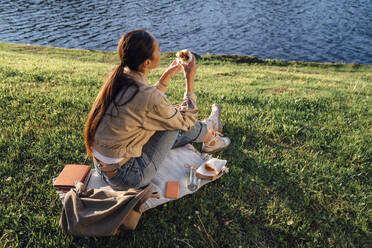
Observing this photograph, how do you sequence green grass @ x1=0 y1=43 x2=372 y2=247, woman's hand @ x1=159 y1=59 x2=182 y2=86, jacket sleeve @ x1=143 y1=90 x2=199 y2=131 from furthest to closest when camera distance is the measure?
woman's hand @ x1=159 y1=59 x2=182 y2=86
green grass @ x1=0 y1=43 x2=372 y2=247
jacket sleeve @ x1=143 y1=90 x2=199 y2=131

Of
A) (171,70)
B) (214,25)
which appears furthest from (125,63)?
(214,25)

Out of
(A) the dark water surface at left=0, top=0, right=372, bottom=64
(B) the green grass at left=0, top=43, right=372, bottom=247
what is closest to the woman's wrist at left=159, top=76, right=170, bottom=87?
(B) the green grass at left=0, top=43, right=372, bottom=247

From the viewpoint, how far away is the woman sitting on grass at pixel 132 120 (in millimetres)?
2678

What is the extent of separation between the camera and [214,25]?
27156 mm

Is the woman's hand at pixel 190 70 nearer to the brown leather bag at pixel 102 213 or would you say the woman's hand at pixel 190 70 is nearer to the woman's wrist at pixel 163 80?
the woman's wrist at pixel 163 80

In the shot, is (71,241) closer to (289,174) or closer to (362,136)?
(289,174)

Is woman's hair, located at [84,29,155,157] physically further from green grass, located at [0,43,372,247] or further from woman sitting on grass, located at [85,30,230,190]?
green grass, located at [0,43,372,247]

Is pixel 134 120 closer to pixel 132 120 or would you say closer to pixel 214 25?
pixel 132 120

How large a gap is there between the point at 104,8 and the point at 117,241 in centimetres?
3494

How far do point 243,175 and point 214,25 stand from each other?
1022 inches

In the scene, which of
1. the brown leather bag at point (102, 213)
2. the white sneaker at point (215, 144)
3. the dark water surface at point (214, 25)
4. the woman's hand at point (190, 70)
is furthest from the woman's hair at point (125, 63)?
the dark water surface at point (214, 25)

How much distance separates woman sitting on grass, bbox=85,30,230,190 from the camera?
2.68m

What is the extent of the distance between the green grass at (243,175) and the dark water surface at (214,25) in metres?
16.8

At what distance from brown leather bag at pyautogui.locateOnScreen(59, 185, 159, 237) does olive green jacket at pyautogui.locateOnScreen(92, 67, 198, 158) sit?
20.2 inches
